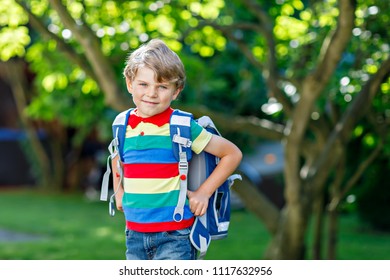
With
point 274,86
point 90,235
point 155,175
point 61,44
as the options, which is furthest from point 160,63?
point 90,235

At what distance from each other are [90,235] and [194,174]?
9.91 metres

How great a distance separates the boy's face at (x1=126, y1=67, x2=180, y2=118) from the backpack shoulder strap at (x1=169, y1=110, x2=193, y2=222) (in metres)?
0.10

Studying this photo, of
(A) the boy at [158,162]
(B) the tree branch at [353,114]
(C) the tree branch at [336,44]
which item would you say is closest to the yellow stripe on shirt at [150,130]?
(A) the boy at [158,162]

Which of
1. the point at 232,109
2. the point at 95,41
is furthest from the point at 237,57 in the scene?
the point at 95,41

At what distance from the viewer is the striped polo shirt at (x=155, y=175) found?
383 centimetres

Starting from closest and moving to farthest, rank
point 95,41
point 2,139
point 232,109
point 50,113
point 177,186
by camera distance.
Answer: point 177,186 < point 95,41 < point 50,113 < point 232,109 < point 2,139

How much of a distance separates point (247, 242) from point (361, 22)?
18.5 feet

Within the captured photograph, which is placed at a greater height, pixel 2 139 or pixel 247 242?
pixel 2 139

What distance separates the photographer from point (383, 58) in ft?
26.0

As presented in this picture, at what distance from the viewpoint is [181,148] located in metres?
3.81

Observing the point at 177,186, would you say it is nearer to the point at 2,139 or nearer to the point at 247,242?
the point at 247,242

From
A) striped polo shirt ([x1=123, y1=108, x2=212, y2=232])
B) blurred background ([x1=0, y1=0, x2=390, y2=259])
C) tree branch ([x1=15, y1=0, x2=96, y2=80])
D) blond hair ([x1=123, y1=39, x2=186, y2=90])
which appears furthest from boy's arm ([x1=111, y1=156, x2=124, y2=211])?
tree branch ([x1=15, y1=0, x2=96, y2=80])

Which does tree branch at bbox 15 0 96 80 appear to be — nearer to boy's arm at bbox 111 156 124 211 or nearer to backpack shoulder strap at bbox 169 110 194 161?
boy's arm at bbox 111 156 124 211

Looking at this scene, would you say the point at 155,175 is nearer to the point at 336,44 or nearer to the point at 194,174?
the point at 194,174
